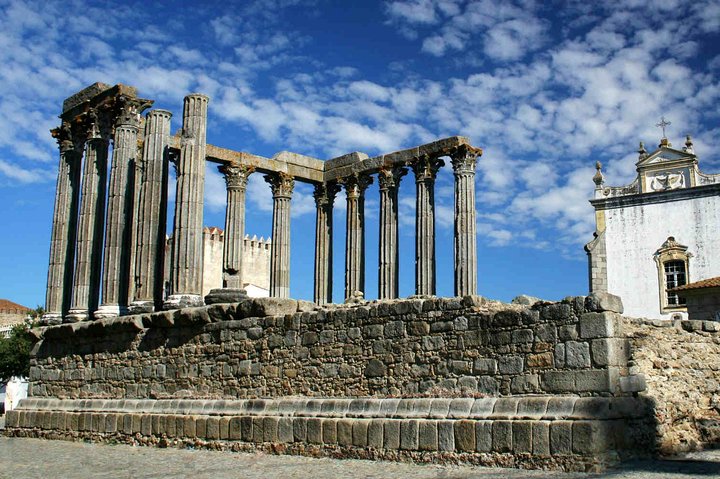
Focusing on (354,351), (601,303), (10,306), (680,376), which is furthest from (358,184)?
(10,306)

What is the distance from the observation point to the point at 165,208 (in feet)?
62.1

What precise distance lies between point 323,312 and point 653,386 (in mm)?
5062

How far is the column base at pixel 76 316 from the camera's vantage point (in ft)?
61.5

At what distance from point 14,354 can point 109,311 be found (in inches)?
987

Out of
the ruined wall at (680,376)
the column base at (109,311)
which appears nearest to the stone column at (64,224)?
the column base at (109,311)

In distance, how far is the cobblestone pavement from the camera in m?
8.34

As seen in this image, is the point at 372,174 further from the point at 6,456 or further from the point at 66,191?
the point at 6,456

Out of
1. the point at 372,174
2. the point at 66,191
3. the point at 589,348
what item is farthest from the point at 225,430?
the point at 372,174

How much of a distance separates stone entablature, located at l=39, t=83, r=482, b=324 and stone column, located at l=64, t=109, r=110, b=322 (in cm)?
3

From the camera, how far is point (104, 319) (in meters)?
17.1

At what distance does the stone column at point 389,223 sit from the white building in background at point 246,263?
2020cm

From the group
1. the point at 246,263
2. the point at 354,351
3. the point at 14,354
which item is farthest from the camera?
the point at 246,263

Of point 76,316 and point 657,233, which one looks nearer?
point 76,316

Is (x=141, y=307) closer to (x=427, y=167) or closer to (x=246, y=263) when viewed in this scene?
(x=427, y=167)
